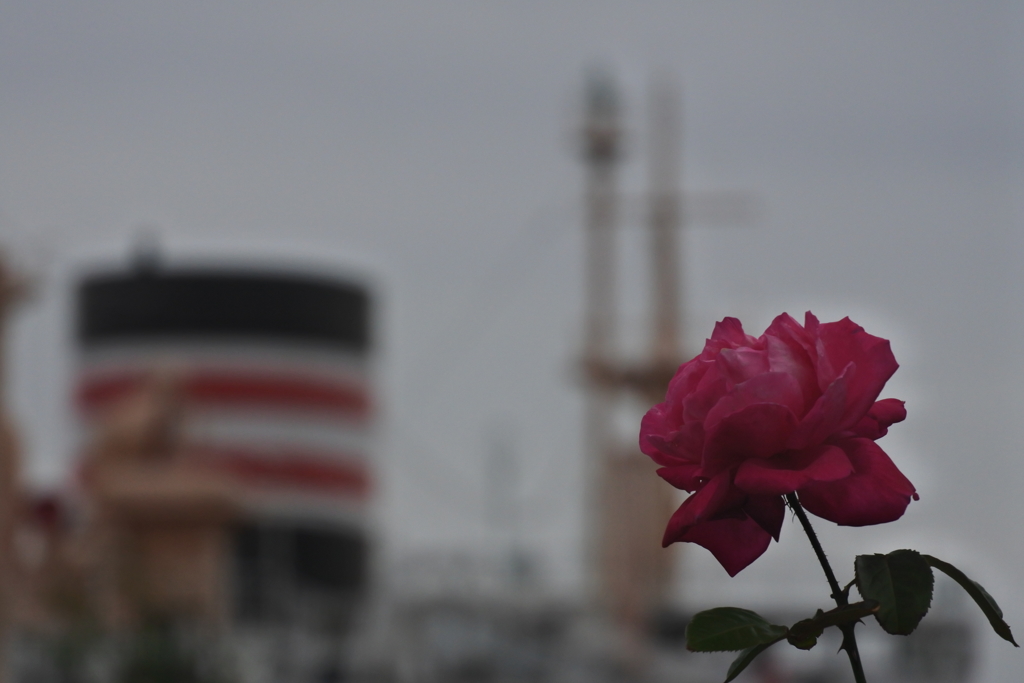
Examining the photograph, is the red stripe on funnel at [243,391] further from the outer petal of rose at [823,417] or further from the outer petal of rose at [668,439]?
the outer petal of rose at [823,417]

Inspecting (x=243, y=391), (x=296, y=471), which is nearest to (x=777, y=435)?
(x=243, y=391)

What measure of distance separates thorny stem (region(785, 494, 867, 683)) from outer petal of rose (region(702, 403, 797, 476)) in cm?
4

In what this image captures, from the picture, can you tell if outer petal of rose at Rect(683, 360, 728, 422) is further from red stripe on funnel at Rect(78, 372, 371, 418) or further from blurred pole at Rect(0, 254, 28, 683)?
red stripe on funnel at Rect(78, 372, 371, 418)

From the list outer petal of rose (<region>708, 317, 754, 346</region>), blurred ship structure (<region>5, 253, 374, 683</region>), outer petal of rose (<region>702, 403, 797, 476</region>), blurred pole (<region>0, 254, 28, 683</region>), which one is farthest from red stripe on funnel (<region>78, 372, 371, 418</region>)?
outer petal of rose (<region>702, 403, 797, 476</region>)

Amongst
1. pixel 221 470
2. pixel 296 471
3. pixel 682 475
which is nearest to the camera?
pixel 682 475

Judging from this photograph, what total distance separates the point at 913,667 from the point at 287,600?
10.1 meters

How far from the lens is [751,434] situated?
1.42 m

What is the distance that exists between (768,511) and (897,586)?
12 cm

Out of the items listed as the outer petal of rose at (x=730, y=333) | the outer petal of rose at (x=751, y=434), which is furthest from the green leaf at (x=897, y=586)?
the outer petal of rose at (x=730, y=333)

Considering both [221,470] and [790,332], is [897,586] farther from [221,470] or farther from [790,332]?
[221,470]

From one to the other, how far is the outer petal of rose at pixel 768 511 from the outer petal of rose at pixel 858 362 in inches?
3.2

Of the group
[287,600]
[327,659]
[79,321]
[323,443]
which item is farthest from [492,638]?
[79,321]

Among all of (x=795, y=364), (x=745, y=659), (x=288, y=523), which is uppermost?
(x=795, y=364)

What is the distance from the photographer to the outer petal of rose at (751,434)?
141 cm
